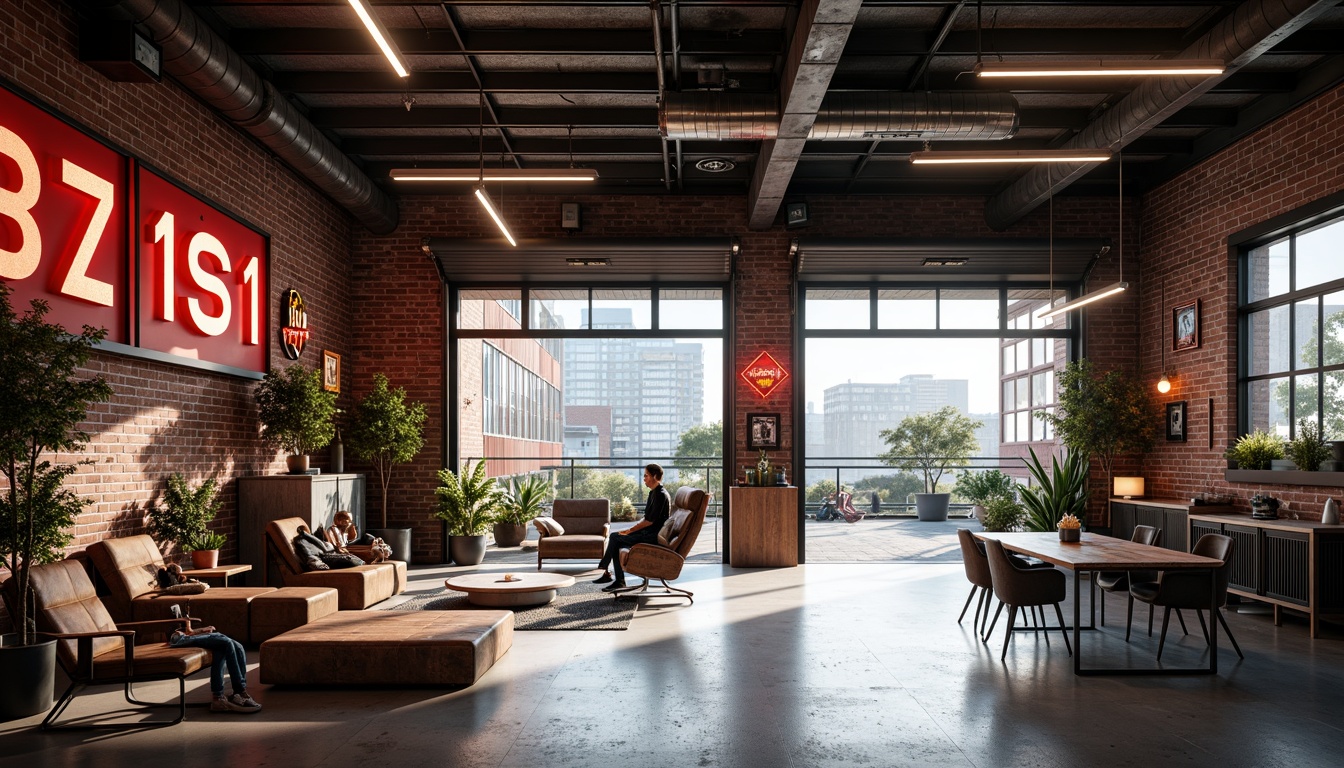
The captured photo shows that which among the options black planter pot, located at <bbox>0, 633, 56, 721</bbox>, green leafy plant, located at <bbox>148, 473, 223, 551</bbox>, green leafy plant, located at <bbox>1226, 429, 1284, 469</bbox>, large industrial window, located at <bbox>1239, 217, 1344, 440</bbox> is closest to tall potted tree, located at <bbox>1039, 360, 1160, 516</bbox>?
large industrial window, located at <bbox>1239, 217, 1344, 440</bbox>

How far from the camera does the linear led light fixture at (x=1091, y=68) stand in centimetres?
512

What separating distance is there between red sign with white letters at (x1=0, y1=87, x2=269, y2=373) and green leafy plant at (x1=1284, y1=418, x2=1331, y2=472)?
9.23 meters

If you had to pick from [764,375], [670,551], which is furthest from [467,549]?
[764,375]

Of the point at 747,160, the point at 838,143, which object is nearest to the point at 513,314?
the point at 747,160

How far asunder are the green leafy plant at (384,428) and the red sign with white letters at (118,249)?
1.77m

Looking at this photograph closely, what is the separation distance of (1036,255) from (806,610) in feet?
18.8

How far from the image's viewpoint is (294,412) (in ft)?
26.8

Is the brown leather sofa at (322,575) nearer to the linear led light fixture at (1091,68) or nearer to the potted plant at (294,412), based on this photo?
the potted plant at (294,412)

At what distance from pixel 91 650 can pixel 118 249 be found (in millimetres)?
2902

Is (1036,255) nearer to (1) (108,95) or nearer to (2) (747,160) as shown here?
(2) (747,160)

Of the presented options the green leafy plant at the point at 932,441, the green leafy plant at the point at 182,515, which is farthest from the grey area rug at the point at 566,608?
the green leafy plant at the point at 932,441

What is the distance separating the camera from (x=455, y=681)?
16.7ft

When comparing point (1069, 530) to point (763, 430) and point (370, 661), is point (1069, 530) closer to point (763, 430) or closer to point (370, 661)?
point (763, 430)

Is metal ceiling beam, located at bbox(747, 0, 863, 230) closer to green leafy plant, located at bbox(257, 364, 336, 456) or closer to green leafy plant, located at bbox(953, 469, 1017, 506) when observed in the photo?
green leafy plant, located at bbox(257, 364, 336, 456)
